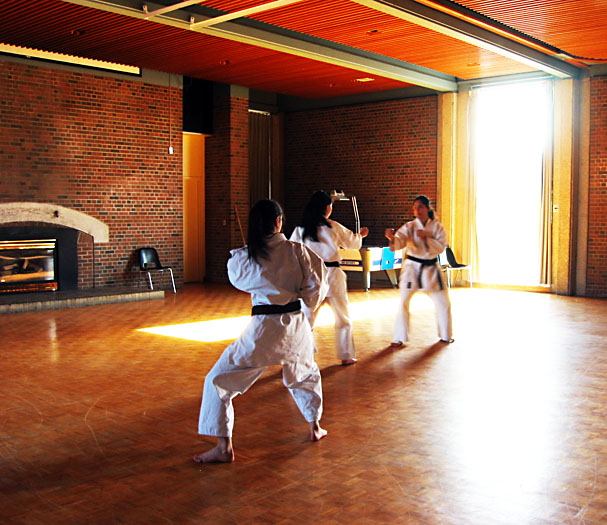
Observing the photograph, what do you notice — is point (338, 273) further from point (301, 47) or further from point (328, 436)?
point (301, 47)

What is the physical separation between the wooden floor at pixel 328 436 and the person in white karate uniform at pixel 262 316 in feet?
0.86

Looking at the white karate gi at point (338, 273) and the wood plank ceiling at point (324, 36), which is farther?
the wood plank ceiling at point (324, 36)

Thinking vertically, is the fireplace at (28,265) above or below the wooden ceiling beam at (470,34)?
below

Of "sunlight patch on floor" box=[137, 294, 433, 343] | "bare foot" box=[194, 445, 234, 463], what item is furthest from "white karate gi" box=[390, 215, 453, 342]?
"bare foot" box=[194, 445, 234, 463]

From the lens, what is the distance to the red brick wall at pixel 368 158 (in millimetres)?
12734

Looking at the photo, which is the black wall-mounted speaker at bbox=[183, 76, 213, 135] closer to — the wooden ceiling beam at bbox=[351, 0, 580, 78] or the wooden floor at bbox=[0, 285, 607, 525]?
the wooden ceiling beam at bbox=[351, 0, 580, 78]

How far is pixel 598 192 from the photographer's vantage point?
36.1ft

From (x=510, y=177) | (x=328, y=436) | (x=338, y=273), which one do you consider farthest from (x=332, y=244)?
(x=510, y=177)

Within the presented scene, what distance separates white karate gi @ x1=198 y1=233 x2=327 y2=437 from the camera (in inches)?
140

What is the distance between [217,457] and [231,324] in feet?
15.2

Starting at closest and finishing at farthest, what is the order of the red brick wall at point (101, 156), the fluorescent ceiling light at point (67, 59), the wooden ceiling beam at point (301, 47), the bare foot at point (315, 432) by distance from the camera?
the bare foot at point (315, 432) < the wooden ceiling beam at point (301, 47) < the fluorescent ceiling light at point (67, 59) < the red brick wall at point (101, 156)

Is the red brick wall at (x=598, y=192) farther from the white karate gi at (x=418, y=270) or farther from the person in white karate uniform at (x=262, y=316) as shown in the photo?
the person in white karate uniform at (x=262, y=316)

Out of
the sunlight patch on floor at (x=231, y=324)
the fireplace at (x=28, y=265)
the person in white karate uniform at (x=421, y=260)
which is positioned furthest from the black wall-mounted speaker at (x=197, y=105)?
the person in white karate uniform at (x=421, y=260)

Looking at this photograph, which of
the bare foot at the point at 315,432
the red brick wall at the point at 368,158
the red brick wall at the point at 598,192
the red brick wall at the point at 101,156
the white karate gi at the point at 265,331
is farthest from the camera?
the red brick wall at the point at 368,158
